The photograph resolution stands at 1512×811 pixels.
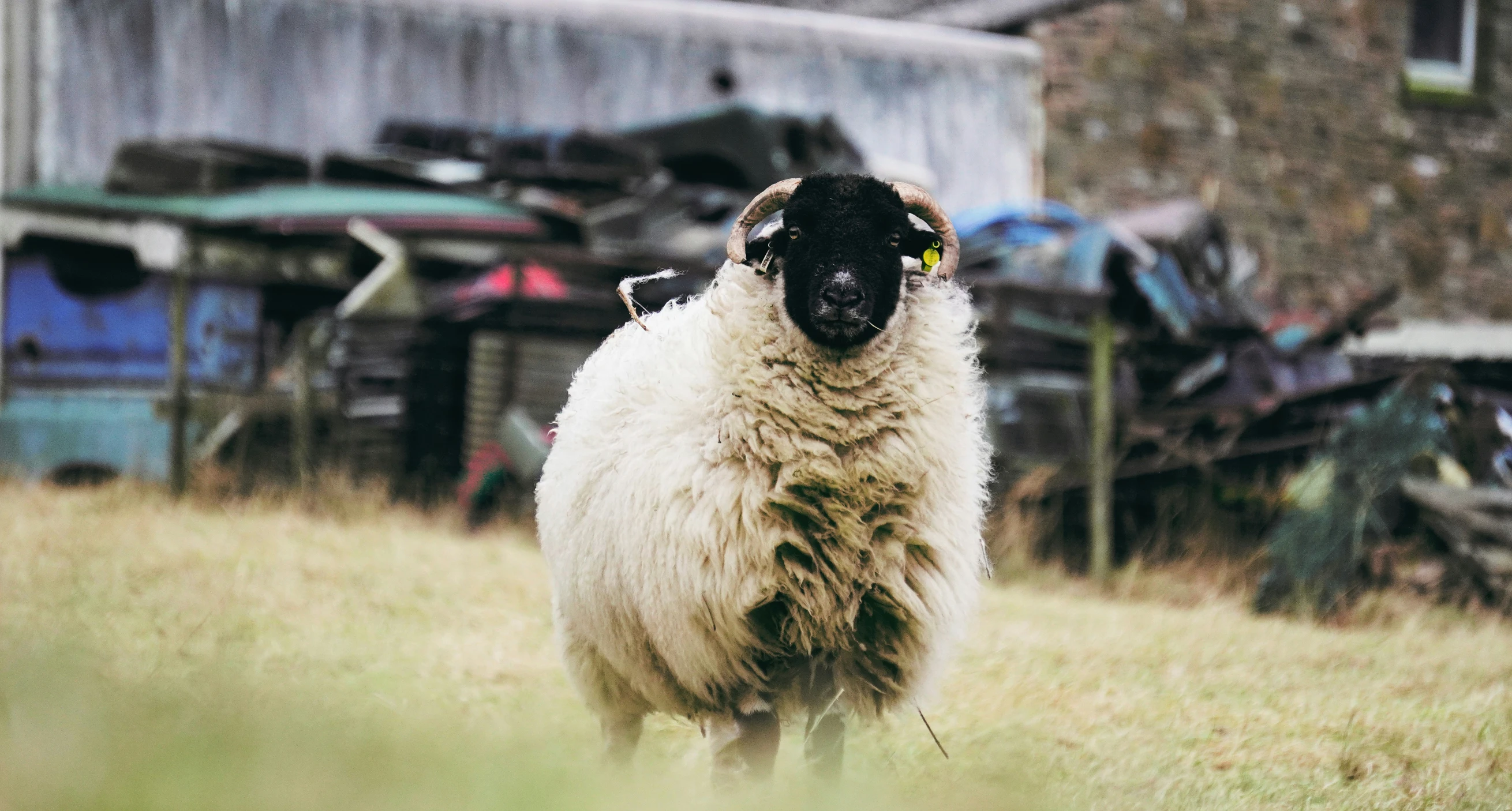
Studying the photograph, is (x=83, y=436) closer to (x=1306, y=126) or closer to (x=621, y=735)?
(x=621, y=735)

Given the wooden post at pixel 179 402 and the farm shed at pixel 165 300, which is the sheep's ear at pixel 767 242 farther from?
the wooden post at pixel 179 402

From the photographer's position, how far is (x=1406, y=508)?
752 centimetres

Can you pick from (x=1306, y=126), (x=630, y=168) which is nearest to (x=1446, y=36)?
(x=1306, y=126)

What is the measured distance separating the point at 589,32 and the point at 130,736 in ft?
38.5

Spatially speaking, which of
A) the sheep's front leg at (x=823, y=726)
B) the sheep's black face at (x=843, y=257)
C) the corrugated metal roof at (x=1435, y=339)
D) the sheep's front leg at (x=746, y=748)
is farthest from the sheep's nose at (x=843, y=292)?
the corrugated metal roof at (x=1435, y=339)

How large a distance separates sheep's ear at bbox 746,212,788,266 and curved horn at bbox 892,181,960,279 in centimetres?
38

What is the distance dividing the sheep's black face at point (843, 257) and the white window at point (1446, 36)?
1491cm

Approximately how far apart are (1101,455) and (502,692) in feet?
15.4

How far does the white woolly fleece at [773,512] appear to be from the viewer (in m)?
3.72

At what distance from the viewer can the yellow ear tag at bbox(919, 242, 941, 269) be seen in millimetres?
4168

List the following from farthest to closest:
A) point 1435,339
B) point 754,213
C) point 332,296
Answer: point 1435,339 < point 332,296 < point 754,213

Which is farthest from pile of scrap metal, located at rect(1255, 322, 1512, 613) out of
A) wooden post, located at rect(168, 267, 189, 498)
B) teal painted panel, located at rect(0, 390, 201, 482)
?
teal painted panel, located at rect(0, 390, 201, 482)

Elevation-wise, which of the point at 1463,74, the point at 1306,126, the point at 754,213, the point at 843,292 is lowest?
the point at 843,292

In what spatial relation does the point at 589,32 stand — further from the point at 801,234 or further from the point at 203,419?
the point at 801,234
